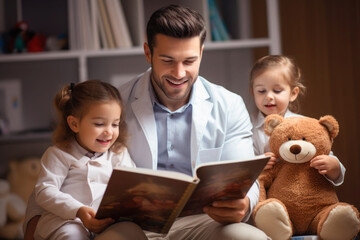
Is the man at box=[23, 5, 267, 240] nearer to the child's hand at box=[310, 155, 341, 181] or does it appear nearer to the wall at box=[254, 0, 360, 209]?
the child's hand at box=[310, 155, 341, 181]

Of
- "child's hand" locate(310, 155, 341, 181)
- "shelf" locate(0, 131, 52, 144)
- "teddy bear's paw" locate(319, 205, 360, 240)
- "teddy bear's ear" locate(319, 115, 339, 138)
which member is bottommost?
"teddy bear's paw" locate(319, 205, 360, 240)

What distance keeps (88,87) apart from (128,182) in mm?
512

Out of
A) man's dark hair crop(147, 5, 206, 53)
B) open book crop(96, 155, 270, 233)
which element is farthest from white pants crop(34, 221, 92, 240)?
man's dark hair crop(147, 5, 206, 53)

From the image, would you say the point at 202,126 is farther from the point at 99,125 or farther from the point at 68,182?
the point at 68,182

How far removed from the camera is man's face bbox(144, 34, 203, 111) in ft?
5.08

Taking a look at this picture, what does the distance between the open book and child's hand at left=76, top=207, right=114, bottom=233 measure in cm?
2

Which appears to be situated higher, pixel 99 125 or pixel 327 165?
pixel 99 125

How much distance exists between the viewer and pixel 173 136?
65.6 inches

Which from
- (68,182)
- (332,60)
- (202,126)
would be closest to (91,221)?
(68,182)

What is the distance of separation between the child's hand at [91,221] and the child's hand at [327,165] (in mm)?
699

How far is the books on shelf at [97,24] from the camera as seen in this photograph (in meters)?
2.38

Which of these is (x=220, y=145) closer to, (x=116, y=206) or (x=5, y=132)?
(x=116, y=206)

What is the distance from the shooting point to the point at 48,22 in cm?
275

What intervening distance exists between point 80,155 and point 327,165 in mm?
834
